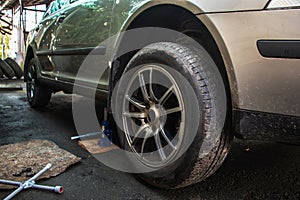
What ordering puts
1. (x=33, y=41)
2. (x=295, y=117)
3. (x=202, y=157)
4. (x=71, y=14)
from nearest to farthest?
(x=295, y=117) < (x=202, y=157) < (x=71, y=14) < (x=33, y=41)

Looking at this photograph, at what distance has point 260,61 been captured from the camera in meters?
1.14

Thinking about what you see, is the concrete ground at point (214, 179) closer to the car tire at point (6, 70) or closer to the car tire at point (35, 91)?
the car tire at point (35, 91)

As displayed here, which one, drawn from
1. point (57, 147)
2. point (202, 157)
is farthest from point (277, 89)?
point (57, 147)

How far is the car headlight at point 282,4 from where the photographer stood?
105cm

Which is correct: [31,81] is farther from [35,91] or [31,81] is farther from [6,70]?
[6,70]

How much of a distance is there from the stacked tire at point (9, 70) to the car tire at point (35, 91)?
Answer: 13.5 ft

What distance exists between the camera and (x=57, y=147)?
2215 millimetres

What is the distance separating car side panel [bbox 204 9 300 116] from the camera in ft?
3.54

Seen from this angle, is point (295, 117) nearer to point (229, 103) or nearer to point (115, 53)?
point (229, 103)

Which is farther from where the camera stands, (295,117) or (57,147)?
(57,147)

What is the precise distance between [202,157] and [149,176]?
38cm

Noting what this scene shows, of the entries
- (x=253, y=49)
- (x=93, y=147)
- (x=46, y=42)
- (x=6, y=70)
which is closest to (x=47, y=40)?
(x=46, y=42)

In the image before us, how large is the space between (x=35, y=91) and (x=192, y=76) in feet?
10.0

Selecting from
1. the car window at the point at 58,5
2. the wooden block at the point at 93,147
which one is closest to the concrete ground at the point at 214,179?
the wooden block at the point at 93,147
